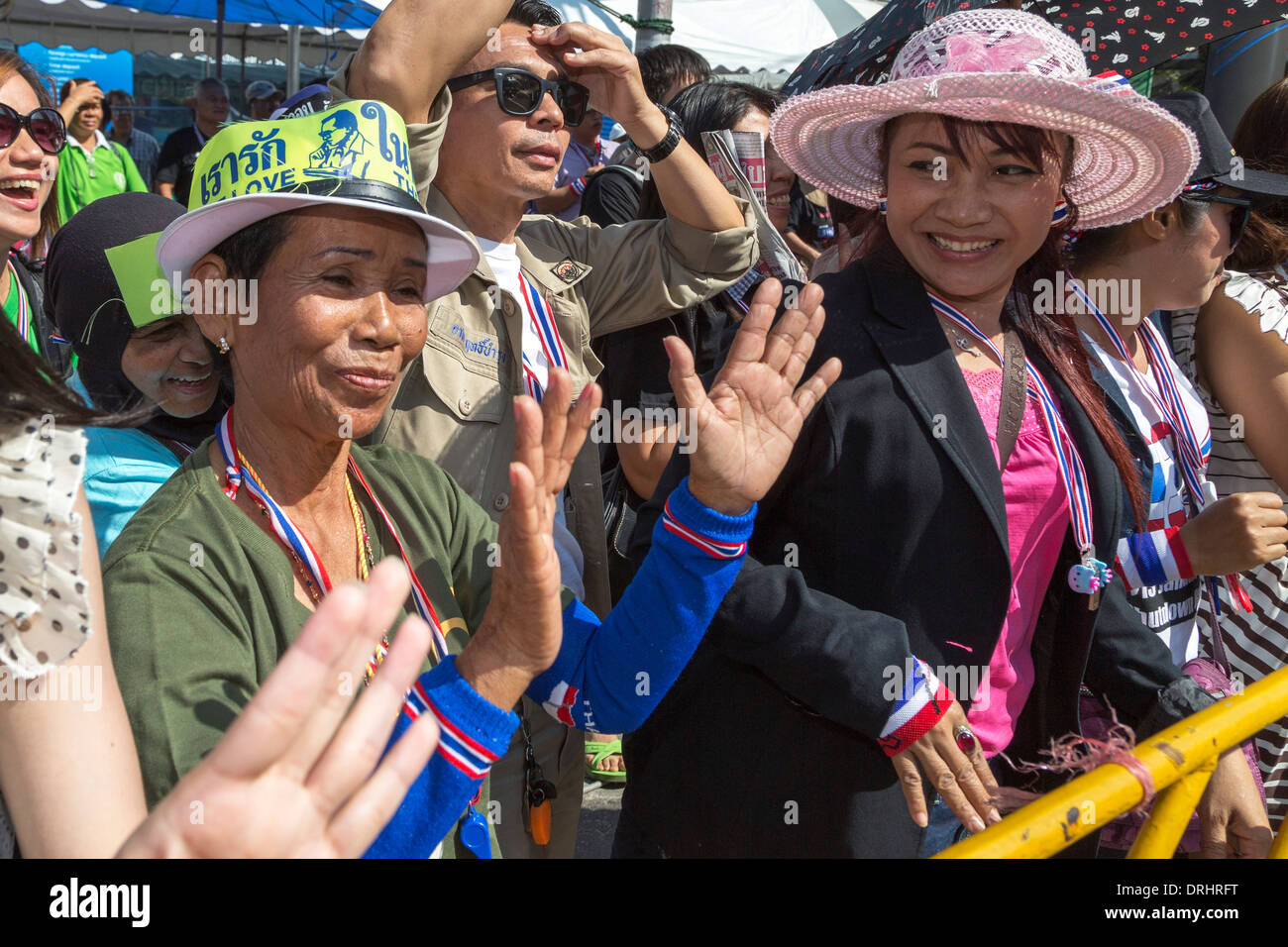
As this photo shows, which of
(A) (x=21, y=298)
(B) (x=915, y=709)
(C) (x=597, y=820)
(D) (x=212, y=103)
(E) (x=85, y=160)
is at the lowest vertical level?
(C) (x=597, y=820)

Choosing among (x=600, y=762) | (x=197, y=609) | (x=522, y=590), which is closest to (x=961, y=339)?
(x=522, y=590)

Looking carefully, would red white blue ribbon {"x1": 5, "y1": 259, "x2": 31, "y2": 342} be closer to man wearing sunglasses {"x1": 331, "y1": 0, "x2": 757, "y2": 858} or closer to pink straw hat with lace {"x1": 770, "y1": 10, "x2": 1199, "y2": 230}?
man wearing sunglasses {"x1": 331, "y1": 0, "x2": 757, "y2": 858}

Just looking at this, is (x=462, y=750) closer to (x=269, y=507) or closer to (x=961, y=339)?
(x=269, y=507)

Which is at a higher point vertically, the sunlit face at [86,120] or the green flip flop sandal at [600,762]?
the sunlit face at [86,120]

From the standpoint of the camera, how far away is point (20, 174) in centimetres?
345

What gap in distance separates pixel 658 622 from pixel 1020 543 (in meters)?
0.77

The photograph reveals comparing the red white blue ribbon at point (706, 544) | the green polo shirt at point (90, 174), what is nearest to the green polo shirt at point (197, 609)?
the red white blue ribbon at point (706, 544)

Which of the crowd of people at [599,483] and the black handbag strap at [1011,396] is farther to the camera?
the black handbag strap at [1011,396]

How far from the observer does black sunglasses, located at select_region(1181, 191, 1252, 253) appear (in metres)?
2.86

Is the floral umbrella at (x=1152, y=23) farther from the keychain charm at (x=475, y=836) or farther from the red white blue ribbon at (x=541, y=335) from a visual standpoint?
the keychain charm at (x=475, y=836)

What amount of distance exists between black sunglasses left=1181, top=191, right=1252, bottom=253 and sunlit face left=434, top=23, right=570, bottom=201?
1.66 m

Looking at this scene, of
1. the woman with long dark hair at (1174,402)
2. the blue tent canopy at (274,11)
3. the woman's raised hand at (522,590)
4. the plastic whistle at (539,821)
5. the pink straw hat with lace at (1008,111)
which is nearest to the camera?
the woman's raised hand at (522,590)

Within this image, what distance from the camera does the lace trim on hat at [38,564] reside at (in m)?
1.19

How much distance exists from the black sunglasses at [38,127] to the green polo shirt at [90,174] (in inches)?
121
